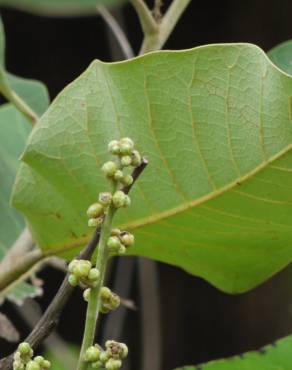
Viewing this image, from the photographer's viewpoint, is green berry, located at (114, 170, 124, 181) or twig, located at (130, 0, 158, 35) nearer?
green berry, located at (114, 170, 124, 181)

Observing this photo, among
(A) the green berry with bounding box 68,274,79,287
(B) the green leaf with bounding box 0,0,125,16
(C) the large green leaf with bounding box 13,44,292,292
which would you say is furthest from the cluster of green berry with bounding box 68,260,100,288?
(B) the green leaf with bounding box 0,0,125,16

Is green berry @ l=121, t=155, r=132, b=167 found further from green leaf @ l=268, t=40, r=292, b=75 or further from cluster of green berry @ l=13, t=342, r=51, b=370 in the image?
green leaf @ l=268, t=40, r=292, b=75

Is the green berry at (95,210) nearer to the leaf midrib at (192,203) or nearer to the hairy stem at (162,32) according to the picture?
the leaf midrib at (192,203)

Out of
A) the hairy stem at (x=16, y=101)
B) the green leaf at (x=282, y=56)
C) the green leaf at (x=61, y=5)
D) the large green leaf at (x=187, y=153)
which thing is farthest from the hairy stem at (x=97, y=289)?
the green leaf at (x=61, y=5)

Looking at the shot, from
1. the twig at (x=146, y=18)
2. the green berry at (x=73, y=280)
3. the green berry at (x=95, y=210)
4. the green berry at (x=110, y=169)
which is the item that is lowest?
the twig at (x=146, y=18)

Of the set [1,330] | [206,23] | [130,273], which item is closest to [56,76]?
[206,23]

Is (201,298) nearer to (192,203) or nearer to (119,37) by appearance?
(119,37)

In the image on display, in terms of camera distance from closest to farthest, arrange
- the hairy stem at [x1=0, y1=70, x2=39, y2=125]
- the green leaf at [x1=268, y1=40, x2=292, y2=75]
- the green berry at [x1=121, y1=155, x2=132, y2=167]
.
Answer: the green berry at [x1=121, y1=155, x2=132, y2=167] → the green leaf at [x1=268, y1=40, x2=292, y2=75] → the hairy stem at [x1=0, y1=70, x2=39, y2=125]
